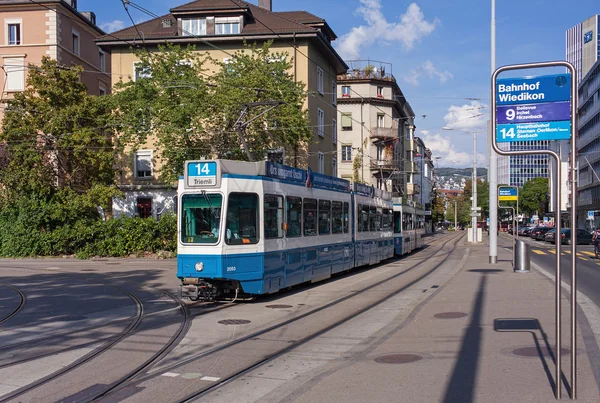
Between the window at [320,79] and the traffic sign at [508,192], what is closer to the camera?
the traffic sign at [508,192]

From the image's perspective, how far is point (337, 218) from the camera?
779 inches

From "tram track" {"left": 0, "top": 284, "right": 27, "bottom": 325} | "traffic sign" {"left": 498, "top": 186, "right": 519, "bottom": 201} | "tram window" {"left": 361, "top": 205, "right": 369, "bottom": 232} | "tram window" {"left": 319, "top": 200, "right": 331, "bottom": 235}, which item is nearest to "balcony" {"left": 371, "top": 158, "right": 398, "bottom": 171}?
"traffic sign" {"left": 498, "top": 186, "right": 519, "bottom": 201}

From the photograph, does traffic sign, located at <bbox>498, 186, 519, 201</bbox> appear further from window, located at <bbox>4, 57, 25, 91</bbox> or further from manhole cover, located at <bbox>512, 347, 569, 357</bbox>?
window, located at <bbox>4, 57, 25, 91</bbox>

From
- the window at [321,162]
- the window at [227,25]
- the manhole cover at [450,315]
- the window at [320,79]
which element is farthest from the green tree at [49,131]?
the manhole cover at [450,315]

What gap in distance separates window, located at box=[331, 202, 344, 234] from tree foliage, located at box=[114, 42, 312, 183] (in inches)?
417

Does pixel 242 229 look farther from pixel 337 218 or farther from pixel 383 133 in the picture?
pixel 383 133

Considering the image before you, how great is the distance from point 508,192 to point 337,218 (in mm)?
9694

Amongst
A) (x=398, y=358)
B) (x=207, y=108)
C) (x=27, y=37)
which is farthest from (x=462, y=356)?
(x=27, y=37)

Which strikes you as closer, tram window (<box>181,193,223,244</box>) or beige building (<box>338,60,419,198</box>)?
tram window (<box>181,193,223,244</box>)

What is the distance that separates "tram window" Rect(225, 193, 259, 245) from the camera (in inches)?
533

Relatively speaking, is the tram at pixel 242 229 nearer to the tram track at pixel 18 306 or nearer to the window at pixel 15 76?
the tram track at pixel 18 306

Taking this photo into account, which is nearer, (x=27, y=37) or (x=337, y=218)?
(x=337, y=218)

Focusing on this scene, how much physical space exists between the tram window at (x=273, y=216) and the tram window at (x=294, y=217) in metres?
0.43

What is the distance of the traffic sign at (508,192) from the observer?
25797mm
